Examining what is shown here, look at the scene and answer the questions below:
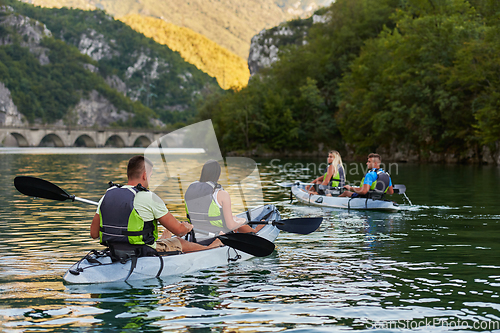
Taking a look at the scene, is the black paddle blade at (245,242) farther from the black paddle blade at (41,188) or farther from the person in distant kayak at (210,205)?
the black paddle blade at (41,188)

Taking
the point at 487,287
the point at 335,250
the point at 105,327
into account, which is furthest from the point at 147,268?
the point at 487,287

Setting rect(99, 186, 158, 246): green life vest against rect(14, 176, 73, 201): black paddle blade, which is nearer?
rect(99, 186, 158, 246): green life vest

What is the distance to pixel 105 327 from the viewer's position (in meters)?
6.16

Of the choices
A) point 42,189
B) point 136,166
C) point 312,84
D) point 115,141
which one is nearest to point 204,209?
point 136,166

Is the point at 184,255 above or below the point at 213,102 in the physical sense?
below

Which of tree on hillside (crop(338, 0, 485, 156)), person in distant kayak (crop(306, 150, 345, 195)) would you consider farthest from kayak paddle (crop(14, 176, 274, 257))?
tree on hillside (crop(338, 0, 485, 156))

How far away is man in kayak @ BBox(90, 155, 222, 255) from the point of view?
7.62m

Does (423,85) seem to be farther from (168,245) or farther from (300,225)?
(168,245)

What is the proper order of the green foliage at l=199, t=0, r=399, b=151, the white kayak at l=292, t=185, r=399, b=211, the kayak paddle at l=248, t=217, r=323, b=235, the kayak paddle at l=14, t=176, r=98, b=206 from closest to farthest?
the kayak paddle at l=14, t=176, r=98, b=206 → the kayak paddle at l=248, t=217, r=323, b=235 → the white kayak at l=292, t=185, r=399, b=211 → the green foliage at l=199, t=0, r=399, b=151

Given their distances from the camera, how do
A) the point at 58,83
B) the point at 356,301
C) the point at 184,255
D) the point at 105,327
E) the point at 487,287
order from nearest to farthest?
the point at 105,327 → the point at 356,301 → the point at 487,287 → the point at 184,255 → the point at 58,83

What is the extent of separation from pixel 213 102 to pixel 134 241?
291ft

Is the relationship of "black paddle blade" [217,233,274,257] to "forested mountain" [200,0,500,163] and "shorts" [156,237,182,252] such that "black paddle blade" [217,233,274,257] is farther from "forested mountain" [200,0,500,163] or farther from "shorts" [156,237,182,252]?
"forested mountain" [200,0,500,163]

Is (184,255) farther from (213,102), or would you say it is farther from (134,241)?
(213,102)

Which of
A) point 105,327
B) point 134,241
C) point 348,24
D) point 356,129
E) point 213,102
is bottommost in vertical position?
point 105,327
